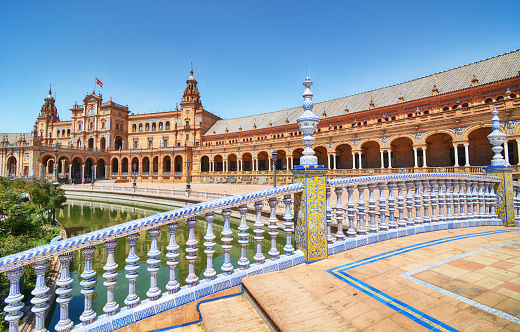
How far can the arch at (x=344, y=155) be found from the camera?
2916 cm

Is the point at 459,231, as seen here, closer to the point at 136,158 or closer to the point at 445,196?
the point at 445,196

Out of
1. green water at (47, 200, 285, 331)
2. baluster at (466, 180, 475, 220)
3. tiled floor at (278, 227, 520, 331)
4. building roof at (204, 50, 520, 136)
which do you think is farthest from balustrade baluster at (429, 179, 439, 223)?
building roof at (204, 50, 520, 136)

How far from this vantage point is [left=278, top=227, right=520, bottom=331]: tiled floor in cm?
207

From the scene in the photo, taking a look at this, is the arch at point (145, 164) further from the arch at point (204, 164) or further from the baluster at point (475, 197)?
the baluster at point (475, 197)

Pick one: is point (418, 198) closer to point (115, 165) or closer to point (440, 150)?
point (440, 150)

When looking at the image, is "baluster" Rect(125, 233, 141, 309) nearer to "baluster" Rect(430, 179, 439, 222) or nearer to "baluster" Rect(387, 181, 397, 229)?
"baluster" Rect(387, 181, 397, 229)

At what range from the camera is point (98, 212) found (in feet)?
58.9

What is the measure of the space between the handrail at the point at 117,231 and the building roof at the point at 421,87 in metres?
27.5

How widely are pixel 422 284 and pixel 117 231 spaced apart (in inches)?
128

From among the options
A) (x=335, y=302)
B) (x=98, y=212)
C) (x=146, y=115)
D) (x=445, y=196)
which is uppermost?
(x=146, y=115)

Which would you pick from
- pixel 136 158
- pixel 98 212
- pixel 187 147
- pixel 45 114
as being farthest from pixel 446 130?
pixel 45 114

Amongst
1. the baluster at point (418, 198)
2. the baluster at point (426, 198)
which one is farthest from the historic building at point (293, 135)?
the baluster at point (418, 198)

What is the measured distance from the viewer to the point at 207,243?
279cm

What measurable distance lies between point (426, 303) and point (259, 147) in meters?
32.7
